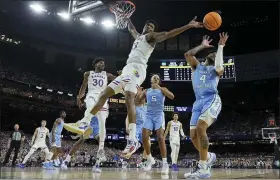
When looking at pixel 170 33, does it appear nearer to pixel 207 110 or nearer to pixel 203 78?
pixel 203 78

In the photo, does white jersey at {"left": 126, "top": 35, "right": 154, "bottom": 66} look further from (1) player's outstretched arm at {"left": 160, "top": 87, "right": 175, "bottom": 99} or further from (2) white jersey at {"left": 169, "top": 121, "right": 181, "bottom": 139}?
(2) white jersey at {"left": 169, "top": 121, "right": 181, "bottom": 139}

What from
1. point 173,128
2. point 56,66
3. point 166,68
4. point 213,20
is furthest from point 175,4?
point 213,20

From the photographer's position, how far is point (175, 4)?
24906mm

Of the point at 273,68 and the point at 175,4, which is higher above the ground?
the point at 175,4

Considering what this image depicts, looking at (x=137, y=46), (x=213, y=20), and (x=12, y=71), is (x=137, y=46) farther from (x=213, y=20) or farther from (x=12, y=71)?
(x=12, y=71)

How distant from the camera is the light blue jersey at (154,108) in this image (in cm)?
785

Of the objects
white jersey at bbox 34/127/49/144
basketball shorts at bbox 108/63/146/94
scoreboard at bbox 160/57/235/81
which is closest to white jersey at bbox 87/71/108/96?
basketball shorts at bbox 108/63/146/94

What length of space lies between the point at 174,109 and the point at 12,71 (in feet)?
48.3

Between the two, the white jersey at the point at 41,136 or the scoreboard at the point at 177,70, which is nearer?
the white jersey at the point at 41,136

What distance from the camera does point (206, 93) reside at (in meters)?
5.55

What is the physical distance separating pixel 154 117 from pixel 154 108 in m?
0.26

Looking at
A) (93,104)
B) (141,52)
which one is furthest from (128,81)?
(93,104)

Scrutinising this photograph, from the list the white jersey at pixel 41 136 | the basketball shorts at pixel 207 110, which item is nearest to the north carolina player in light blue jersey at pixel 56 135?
the white jersey at pixel 41 136

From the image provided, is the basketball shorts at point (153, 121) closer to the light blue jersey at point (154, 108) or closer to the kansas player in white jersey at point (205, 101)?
the light blue jersey at point (154, 108)
